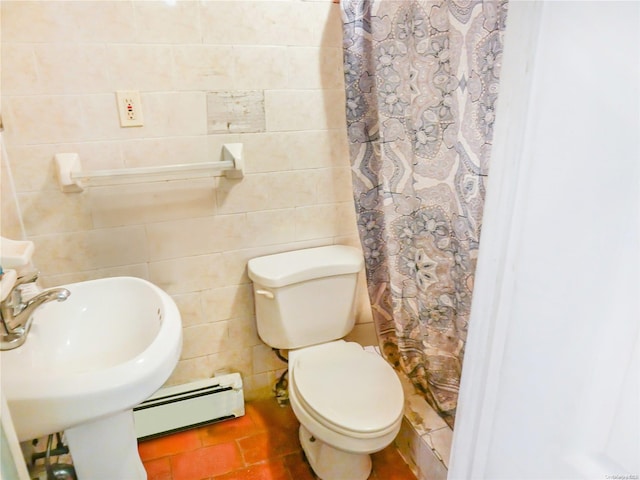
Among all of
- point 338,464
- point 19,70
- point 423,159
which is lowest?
point 338,464

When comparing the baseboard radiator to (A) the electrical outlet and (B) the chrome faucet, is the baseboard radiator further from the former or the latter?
(A) the electrical outlet

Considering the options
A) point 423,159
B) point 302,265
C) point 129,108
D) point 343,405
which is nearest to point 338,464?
point 343,405

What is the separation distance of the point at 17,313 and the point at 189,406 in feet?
3.24

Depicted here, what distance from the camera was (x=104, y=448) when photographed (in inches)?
40.4

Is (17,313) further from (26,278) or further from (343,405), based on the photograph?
(343,405)

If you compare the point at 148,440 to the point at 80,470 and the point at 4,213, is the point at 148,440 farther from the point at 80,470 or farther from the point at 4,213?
the point at 4,213

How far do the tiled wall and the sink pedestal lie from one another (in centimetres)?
66

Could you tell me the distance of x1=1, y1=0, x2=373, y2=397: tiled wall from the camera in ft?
4.36

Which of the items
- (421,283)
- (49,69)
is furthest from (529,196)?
(49,69)

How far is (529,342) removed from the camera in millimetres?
418

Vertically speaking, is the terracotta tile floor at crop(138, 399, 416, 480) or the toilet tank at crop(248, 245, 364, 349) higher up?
the toilet tank at crop(248, 245, 364, 349)

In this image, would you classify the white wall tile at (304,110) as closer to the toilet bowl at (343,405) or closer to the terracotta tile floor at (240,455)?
the toilet bowl at (343,405)

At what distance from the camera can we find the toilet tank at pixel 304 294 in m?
1.60

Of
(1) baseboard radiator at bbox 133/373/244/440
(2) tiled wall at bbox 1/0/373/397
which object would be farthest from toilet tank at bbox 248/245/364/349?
(1) baseboard radiator at bbox 133/373/244/440
